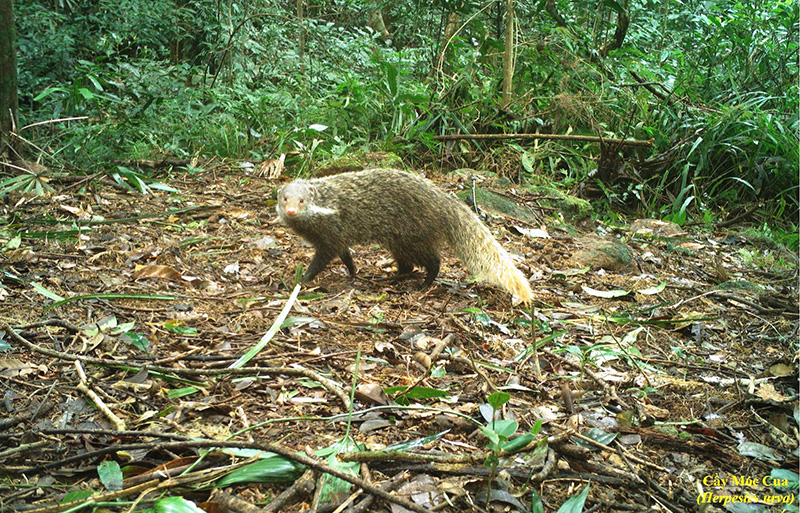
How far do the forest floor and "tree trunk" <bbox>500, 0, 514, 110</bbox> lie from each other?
318 centimetres

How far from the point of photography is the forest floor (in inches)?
79.2

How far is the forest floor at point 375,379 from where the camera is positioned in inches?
79.2

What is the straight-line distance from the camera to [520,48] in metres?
7.96

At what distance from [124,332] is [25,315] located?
583mm

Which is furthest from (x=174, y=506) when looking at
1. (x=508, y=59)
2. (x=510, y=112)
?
(x=508, y=59)

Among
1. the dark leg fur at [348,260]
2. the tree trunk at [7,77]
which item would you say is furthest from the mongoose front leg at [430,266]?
the tree trunk at [7,77]

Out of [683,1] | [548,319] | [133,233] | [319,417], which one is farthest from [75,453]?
[683,1]

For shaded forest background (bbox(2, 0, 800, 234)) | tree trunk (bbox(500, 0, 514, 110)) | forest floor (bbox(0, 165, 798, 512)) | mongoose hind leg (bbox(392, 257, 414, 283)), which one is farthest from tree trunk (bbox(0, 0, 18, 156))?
tree trunk (bbox(500, 0, 514, 110))

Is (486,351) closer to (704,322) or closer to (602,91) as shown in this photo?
(704,322)

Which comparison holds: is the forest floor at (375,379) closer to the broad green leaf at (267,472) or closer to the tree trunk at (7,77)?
the broad green leaf at (267,472)

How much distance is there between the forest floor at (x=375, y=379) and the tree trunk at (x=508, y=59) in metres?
3.18

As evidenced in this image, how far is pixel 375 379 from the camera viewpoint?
2766mm

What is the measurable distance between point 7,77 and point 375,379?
4.68 m

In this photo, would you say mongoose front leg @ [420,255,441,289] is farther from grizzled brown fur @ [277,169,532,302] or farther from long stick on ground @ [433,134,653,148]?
long stick on ground @ [433,134,653,148]
